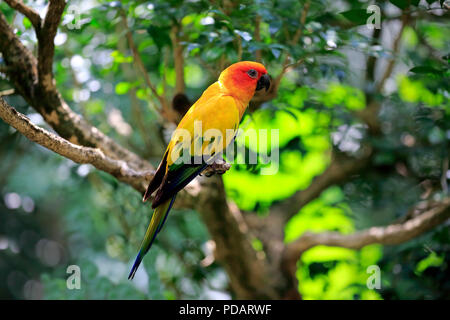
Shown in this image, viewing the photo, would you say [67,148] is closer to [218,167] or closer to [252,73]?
[218,167]

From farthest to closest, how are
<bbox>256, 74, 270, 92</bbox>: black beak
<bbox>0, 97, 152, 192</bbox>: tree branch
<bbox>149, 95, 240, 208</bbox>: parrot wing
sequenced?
<bbox>256, 74, 270, 92</bbox>: black beak, <bbox>149, 95, 240, 208</bbox>: parrot wing, <bbox>0, 97, 152, 192</bbox>: tree branch

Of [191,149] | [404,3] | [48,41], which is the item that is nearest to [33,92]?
[48,41]

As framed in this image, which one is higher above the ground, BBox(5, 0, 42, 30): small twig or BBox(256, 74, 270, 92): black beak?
BBox(5, 0, 42, 30): small twig

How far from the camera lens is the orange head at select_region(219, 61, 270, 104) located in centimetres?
216

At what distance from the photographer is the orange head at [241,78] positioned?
2.16m

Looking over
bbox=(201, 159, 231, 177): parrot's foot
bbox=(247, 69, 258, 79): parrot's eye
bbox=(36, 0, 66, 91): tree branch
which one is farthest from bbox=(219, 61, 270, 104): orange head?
bbox=(36, 0, 66, 91): tree branch

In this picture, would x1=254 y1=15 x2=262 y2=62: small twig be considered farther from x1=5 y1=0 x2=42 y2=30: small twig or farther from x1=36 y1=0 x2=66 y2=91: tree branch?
x1=5 y1=0 x2=42 y2=30: small twig

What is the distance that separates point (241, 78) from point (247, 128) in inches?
21.0

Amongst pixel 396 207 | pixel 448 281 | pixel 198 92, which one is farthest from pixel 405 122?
pixel 198 92

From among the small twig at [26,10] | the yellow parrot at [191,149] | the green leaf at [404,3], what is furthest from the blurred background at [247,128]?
the yellow parrot at [191,149]

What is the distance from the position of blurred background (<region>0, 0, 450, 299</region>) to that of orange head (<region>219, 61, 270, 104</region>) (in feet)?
0.41

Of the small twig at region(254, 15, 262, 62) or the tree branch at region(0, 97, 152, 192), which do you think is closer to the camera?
the tree branch at region(0, 97, 152, 192)

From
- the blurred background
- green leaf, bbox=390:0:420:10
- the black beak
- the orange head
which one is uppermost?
green leaf, bbox=390:0:420:10

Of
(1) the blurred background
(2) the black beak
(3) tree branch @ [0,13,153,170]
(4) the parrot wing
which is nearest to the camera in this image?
(4) the parrot wing
